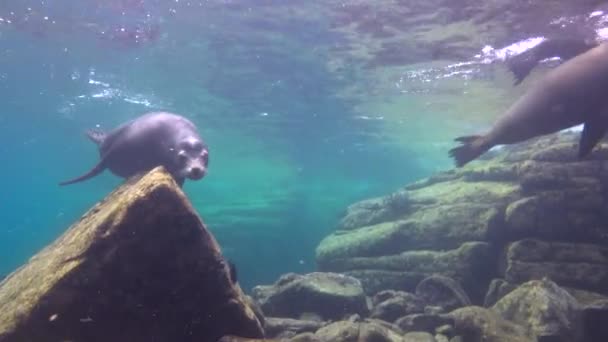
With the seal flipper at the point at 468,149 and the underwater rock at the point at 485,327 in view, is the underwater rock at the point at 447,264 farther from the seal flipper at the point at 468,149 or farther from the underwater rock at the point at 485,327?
the underwater rock at the point at 485,327

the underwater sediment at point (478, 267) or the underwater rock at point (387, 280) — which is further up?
the underwater sediment at point (478, 267)

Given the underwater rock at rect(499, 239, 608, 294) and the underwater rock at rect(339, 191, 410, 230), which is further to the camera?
the underwater rock at rect(339, 191, 410, 230)

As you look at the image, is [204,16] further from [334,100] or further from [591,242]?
[591,242]

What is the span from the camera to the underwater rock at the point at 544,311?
23.1 ft

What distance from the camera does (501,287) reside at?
932cm

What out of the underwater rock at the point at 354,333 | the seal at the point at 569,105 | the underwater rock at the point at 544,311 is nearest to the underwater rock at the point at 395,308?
the underwater rock at the point at 544,311

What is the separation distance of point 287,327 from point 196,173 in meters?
2.82

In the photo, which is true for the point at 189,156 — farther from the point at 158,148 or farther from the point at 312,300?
the point at 312,300

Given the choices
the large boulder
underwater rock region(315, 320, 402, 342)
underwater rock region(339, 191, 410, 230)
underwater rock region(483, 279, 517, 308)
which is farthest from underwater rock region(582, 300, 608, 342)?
underwater rock region(339, 191, 410, 230)

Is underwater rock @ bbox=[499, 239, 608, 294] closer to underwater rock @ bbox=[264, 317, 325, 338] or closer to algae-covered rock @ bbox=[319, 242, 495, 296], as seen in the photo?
algae-covered rock @ bbox=[319, 242, 495, 296]

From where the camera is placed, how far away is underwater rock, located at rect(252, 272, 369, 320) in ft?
28.2

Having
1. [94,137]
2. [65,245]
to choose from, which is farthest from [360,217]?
[65,245]

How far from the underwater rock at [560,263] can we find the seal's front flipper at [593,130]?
7.85ft

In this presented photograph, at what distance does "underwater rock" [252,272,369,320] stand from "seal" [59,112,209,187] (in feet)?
10.8
